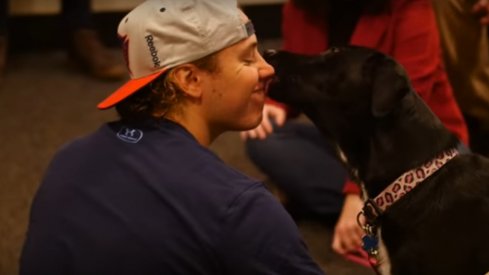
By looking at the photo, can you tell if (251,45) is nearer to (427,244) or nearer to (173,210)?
(173,210)

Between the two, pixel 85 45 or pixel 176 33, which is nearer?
pixel 176 33

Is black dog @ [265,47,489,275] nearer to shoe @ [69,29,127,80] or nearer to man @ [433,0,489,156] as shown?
man @ [433,0,489,156]

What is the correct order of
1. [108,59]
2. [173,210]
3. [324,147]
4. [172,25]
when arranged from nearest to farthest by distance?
[173,210] < [172,25] < [324,147] < [108,59]

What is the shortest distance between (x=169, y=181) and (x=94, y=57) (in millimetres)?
2384

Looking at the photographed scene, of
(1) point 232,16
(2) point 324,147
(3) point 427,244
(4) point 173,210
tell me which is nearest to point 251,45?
(1) point 232,16

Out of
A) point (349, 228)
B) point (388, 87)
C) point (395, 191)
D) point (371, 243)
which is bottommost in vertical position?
point (349, 228)

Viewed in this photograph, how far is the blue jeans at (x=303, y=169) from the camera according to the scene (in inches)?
84.2

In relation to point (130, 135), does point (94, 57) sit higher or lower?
lower

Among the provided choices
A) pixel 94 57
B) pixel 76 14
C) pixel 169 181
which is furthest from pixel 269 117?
pixel 76 14

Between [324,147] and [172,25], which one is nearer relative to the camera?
[172,25]

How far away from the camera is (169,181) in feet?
3.17

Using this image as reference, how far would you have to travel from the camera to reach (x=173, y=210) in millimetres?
958

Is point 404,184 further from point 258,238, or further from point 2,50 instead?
point 2,50

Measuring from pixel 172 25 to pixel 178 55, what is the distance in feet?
0.15
